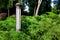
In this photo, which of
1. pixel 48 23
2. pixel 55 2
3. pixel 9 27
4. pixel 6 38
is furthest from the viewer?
pixel 55 2

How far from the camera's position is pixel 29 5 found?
13.3 meters

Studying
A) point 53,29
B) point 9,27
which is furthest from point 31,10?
point 53,29

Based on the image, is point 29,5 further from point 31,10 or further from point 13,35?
A: point 13,35

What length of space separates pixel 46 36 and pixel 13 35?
72 cm

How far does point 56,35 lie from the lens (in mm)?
4180

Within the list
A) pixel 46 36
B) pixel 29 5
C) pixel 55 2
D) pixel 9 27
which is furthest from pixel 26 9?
pixel 46 36

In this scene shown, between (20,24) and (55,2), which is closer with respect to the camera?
(20,24)

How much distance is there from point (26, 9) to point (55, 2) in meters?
2.65

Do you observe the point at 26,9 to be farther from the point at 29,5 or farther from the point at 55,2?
the point at 55,2

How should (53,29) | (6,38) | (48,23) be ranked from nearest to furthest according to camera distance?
(6,38)
(53,29)
(48,23)

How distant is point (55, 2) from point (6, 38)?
449 inches

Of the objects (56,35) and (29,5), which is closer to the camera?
(56,35)

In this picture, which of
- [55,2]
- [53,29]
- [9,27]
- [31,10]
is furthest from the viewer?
[55,2]

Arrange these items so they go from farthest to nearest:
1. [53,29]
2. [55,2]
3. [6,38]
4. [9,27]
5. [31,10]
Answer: [55,2] < [31,10] < [9,27] < [53,29] < [6,38]
